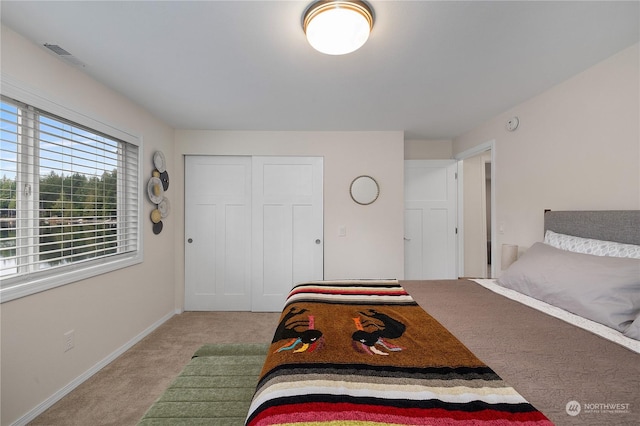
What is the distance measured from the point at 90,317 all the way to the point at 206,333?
1.05m

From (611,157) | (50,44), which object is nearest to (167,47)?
(50,44)

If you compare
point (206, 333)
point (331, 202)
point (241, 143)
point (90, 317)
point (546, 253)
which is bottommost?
point (206, 333)

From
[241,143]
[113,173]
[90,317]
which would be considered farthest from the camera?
[241,143]

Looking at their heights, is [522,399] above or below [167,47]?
below

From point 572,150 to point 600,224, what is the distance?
0.65 meters

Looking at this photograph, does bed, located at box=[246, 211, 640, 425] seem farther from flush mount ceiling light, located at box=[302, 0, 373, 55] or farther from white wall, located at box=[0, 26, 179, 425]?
white wall, located at box=[0, 26, 179, 425]

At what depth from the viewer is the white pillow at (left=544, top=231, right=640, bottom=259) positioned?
4.74ft

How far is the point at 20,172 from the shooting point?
62.9 inches

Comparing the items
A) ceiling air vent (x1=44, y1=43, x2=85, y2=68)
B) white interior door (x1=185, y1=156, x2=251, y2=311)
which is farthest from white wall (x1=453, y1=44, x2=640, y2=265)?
ceiling air vent (x1=44, y1=43, x2=85, y2=68)

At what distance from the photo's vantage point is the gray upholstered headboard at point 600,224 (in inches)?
61.4

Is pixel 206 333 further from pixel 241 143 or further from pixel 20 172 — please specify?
pixel 241 143

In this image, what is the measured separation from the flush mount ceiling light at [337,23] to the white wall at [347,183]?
194 centimetres

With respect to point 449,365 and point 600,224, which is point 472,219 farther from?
point 449,365

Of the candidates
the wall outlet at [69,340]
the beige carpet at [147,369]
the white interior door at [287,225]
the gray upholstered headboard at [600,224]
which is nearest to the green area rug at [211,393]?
the beige carpet at [147,369]
